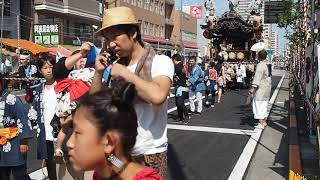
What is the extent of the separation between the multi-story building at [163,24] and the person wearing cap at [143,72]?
4406cm

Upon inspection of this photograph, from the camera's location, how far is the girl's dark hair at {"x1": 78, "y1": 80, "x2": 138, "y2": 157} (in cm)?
186

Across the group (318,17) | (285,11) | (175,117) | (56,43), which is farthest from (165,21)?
(318,17)

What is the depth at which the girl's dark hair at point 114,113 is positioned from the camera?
186 cm

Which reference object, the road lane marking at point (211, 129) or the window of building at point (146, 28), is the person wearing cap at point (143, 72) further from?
the window of building at point (146, 28)

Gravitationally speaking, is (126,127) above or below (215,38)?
below

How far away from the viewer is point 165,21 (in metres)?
67.5

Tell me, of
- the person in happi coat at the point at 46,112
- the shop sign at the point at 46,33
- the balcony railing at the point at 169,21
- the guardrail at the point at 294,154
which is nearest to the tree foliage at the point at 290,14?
the guardrail at the point at 294,154

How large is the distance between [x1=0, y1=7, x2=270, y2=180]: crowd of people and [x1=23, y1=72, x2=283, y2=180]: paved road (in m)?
2.36

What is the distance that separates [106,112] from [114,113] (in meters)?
0.03

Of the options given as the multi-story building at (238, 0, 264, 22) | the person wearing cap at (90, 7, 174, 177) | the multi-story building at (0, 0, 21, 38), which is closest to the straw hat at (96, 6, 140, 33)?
the person wearing cap at (90, 7, 174, 177)

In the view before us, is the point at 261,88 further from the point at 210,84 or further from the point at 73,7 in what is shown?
the point at 73,7

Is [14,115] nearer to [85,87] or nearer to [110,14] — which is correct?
[85,87]

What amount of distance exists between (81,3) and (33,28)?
777 centimetres

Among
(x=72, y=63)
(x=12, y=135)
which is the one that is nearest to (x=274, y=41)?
(x=12, y=135)
